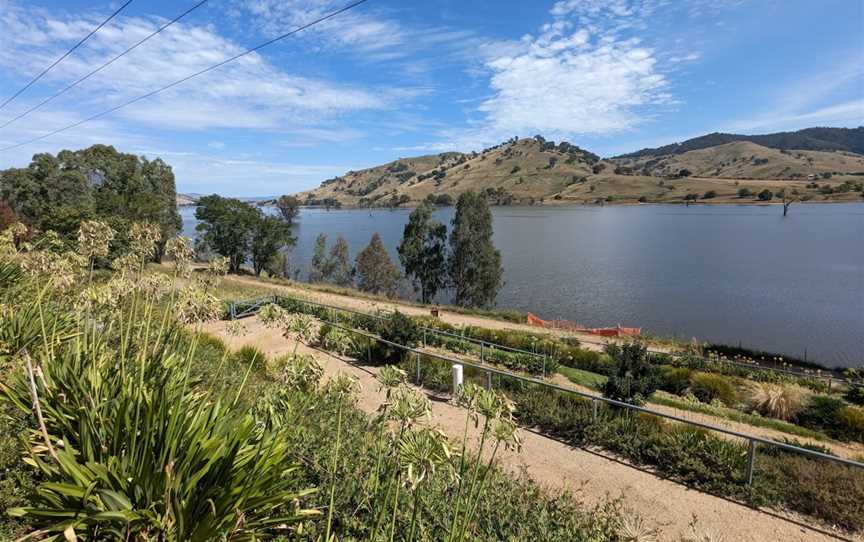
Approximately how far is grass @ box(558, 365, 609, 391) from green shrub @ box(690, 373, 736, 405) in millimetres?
3020

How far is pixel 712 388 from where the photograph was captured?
50.9 ft

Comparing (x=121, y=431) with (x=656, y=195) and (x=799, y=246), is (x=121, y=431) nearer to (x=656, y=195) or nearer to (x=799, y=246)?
(x=799, y=246)

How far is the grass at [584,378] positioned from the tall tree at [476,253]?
28839 mm

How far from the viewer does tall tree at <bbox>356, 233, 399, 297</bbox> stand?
59.7m

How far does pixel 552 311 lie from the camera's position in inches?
1705

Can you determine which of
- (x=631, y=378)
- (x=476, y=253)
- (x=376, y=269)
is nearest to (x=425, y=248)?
(x=476, y=253)

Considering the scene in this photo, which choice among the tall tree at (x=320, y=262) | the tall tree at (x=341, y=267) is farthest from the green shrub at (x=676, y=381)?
the tall tree at (x=320, y=262)

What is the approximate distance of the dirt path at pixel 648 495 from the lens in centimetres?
620

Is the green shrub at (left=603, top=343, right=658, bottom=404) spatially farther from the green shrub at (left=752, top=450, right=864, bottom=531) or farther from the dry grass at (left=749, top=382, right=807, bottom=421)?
the dry grass at (left=749, top=382, right=807, bottom=421)

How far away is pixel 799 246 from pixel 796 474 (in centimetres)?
7935

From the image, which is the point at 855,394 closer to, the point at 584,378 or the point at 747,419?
the point at 747,419

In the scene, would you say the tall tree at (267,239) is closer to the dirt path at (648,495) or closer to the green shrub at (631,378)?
the green shrub at (631,378)

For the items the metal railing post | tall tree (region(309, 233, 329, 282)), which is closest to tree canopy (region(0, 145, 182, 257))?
tall tree (region(309, 233, 329, 282))

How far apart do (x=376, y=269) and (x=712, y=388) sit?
47.4 metres
